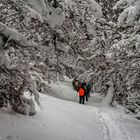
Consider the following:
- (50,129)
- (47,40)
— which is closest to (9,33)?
(47,40)

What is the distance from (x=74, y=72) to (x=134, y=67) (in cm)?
578

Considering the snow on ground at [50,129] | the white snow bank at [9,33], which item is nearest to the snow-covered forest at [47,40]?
the white snow bank at [9,33]

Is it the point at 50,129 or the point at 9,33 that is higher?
the point at 9,33

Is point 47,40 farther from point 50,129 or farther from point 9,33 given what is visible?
point 50,129

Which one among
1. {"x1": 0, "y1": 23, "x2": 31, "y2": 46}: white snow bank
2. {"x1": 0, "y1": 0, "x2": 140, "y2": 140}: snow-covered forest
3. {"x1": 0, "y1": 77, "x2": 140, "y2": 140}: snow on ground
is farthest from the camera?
{"x1": 0, "y1": 77, "x2": 140, "y2": 140}: snow on ground

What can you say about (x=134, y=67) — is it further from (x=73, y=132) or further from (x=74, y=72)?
(x=74, y=72)

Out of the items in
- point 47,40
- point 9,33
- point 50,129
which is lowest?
point 50,129

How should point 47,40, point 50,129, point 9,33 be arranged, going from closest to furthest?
1. point 9,33
2. point 47,40
3. point 50,129

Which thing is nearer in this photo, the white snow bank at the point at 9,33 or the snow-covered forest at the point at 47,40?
the white snow bank at the point at 9,33

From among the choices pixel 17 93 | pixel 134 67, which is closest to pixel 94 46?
pixel 134 67

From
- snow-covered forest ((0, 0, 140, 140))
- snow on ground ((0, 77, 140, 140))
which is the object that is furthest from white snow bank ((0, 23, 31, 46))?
snow on ground ((0, 77, 140, 140))

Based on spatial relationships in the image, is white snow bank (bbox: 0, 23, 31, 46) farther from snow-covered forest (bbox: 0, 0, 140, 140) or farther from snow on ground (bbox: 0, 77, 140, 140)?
snow on ground (bbox: 0, 77, 140, 140)

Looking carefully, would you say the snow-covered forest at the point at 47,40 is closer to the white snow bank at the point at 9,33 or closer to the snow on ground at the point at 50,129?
the white snow bank at the point at 9,33

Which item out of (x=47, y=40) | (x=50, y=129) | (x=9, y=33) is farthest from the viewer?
(x=50, y=129)
